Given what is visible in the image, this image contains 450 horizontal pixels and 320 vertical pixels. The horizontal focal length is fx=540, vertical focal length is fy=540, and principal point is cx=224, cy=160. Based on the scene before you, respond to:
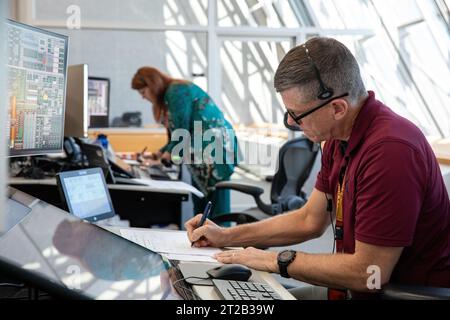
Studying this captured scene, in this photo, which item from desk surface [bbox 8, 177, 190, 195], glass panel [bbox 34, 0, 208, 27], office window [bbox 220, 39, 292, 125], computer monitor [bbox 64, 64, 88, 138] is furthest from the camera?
office window [bbox 220, 39, 292, 125]

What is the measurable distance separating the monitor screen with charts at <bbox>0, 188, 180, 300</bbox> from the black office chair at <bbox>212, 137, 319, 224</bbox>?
2.05 metres

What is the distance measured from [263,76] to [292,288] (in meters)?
4.75

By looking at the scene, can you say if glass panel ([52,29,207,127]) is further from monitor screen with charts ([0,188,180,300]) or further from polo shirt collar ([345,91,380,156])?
monitor screen with charts ([0,188,180,300])

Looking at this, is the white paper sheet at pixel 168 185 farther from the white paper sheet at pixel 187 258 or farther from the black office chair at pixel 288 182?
the white paper sheet at pixel 187 258

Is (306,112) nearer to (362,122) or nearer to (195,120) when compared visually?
(362,122)

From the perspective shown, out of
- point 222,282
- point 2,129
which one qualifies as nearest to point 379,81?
point 222,282

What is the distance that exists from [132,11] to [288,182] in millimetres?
3114

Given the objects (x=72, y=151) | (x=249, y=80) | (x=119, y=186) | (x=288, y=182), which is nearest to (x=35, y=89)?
(x=119, y=186)

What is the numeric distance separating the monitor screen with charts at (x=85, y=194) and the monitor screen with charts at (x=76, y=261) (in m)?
0.53

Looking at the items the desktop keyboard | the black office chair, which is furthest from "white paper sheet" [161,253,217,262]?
the black office chair

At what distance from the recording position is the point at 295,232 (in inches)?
72.5

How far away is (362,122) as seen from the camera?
150 cm

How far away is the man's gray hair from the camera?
1.44m

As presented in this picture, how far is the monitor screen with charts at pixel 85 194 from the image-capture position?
1841mm
